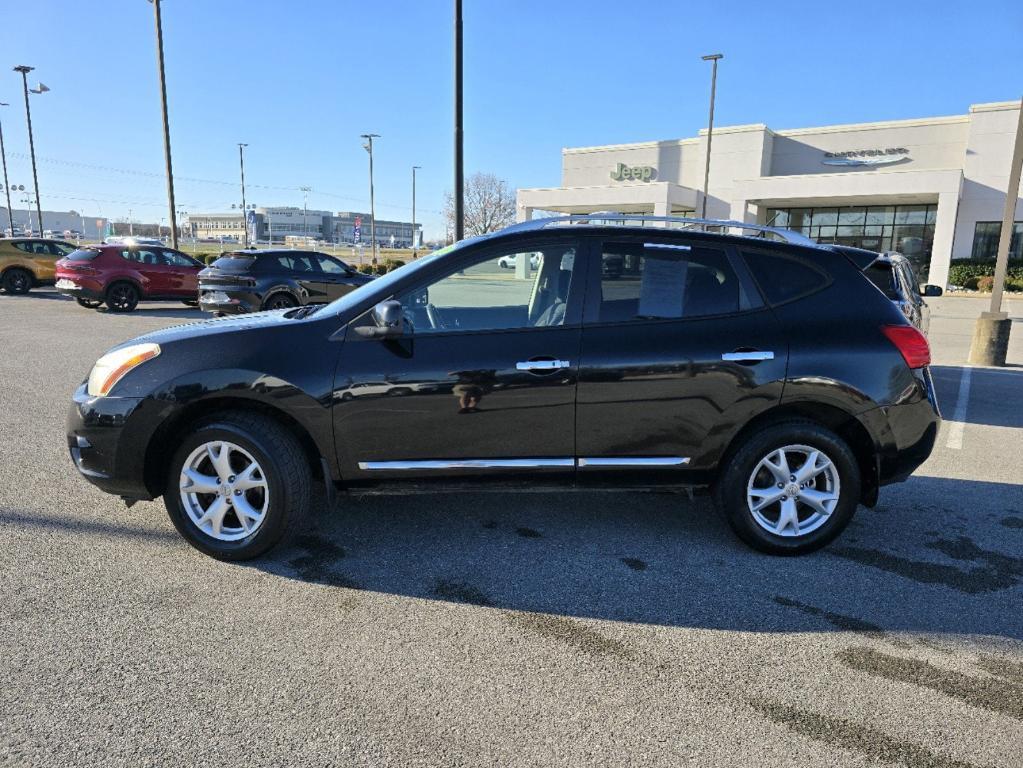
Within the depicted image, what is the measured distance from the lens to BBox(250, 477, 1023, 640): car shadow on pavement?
3.32 metres

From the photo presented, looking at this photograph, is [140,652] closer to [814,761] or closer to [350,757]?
[350,757]

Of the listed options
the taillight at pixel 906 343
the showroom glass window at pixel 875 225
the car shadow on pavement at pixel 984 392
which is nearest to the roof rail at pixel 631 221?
the taillight at pixel 906 343

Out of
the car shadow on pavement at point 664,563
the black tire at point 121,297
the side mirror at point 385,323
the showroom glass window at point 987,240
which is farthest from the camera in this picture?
the showroom glass window at point 987,240

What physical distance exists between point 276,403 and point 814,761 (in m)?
2.77

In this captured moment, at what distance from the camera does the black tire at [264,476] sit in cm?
361

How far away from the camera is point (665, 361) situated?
12.3 feet

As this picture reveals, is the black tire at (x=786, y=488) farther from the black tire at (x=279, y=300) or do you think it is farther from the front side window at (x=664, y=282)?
the black tire at (x=279, y=300)

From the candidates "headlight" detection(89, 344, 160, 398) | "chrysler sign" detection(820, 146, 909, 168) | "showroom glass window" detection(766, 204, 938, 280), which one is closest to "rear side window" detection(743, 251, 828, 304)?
"headlight" detection(89, 344, 160, 398)

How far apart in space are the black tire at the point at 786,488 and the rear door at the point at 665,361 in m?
0.15

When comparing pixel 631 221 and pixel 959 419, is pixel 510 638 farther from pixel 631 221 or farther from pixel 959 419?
pixel 959 419

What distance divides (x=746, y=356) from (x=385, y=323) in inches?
73.7

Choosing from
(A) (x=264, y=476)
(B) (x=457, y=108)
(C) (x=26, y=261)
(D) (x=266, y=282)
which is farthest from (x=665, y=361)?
(C) (x=26, y=261)

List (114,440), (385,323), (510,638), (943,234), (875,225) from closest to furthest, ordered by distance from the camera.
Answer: (510,638)
(385,323)
(114,440)
(943,234)
(875,225)

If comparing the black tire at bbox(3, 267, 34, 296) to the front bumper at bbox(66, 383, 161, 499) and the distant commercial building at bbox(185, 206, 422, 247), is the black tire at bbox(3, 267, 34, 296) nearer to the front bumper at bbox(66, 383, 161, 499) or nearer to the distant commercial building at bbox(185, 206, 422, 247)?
the front bumper at bbox(66, 383, 161, 499)
